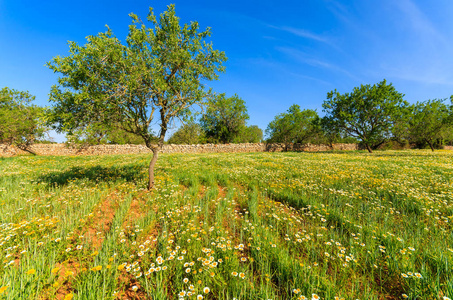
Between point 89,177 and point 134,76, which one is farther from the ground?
point 134,76

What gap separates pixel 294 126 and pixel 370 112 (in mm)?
16167

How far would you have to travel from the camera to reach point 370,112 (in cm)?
2870

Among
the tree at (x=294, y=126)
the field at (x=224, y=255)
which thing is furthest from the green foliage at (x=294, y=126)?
the field at (x=224, y=255)

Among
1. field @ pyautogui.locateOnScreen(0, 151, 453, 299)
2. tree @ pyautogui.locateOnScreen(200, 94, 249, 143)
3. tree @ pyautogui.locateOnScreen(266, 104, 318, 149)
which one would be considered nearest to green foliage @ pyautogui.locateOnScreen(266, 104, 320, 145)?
tree @ pyautogui.locateOnScreen(266, 104, 318, 149)

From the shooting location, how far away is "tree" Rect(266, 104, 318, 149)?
43.0 m

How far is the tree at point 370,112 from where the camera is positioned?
91.7 feet

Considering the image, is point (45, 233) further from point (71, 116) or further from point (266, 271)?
point (266, 271)

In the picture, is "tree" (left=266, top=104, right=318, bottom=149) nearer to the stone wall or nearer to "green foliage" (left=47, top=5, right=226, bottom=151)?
the stone wall

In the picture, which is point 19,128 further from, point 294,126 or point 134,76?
point 294,126

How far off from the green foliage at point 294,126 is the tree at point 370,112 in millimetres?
11072

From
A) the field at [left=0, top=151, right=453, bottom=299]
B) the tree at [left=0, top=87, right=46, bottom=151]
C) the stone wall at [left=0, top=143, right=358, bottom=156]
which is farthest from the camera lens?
the stone wall at [left=0, top=143, right=358, bottom=156]

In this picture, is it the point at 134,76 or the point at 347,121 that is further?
the point at 347,121

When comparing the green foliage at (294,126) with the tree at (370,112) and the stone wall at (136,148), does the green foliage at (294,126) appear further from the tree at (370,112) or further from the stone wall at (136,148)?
the tree at (370,112)

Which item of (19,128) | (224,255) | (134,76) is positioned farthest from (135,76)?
(19,128)
